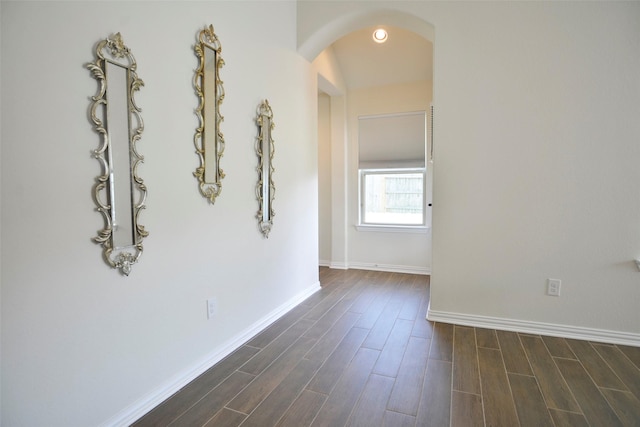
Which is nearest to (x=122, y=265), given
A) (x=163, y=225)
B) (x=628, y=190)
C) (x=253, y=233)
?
(x=163, y=225)

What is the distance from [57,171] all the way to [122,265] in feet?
1.61

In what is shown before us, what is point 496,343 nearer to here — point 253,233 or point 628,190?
point 628,190

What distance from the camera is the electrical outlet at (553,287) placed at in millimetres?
2598

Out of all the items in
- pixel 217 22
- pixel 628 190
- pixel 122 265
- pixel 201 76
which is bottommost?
pixel 122 265

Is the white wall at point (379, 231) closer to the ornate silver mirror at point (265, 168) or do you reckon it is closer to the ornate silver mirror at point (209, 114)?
the ornate silver mirror at point (265, 168)

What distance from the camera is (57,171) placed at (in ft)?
4.37

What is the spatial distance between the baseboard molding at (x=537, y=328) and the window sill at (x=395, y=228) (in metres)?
1.63

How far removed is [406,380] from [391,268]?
107 inches

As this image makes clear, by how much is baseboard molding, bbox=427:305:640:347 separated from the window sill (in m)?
1.63

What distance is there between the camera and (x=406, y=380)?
1986mm

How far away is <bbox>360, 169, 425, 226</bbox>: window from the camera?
4.57m

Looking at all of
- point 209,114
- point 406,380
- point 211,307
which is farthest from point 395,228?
point 209,114

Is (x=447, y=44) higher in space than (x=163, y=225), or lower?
higher

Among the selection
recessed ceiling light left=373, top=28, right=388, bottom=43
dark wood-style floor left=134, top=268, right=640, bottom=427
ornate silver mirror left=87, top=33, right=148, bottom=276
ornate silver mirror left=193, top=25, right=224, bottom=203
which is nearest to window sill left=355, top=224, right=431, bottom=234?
dark wood-style floor left=134, top=268, right=640, bottom=427
